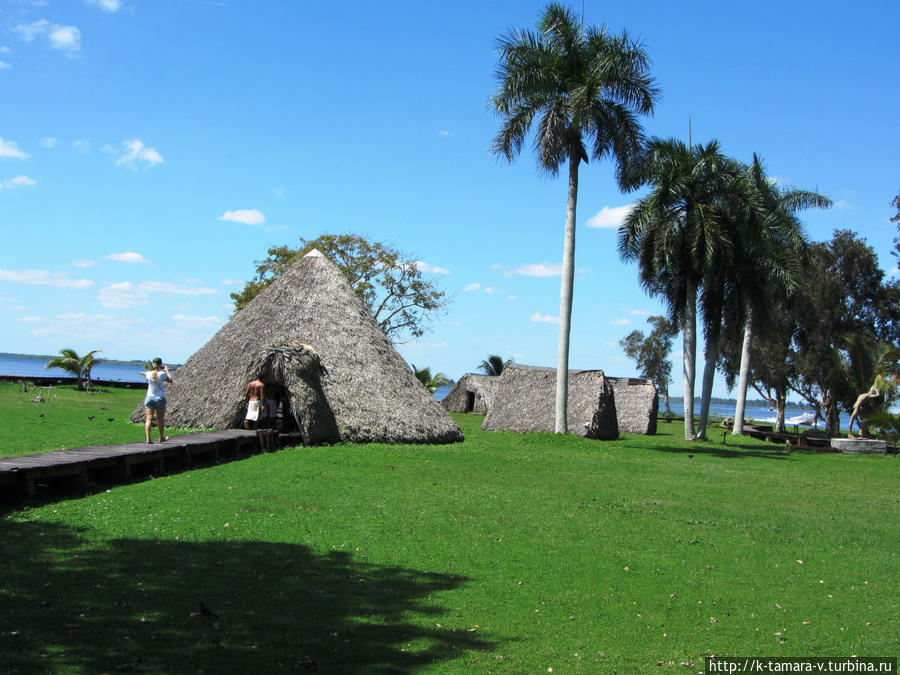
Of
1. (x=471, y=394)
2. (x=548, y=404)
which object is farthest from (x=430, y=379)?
(x=548, y=404)

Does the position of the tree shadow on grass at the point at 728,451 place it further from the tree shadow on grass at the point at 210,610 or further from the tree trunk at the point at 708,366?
the tree shadow on grass at the point at 210,610

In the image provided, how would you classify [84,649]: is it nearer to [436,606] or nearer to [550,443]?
[436,606]

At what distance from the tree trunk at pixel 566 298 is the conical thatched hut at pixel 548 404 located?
3399mm

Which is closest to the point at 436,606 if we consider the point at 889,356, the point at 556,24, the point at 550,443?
the point at 550,443

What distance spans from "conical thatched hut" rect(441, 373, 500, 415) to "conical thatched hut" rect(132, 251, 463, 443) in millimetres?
23207

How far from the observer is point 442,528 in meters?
9.37

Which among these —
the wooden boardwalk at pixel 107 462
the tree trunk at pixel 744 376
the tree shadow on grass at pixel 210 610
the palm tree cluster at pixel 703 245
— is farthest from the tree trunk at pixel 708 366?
the tree shadow on grass at pixel 210 610

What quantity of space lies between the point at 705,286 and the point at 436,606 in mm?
26123

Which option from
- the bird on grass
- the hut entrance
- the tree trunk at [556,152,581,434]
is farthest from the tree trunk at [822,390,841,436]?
the bird on grass

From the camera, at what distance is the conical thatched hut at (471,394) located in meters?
45.4

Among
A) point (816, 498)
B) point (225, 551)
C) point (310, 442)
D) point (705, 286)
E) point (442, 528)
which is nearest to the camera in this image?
point (225, 551)

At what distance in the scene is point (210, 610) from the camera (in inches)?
228

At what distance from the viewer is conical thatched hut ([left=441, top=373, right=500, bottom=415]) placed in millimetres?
45406

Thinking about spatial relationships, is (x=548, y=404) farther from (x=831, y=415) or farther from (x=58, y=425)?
(x=831, y=415)
